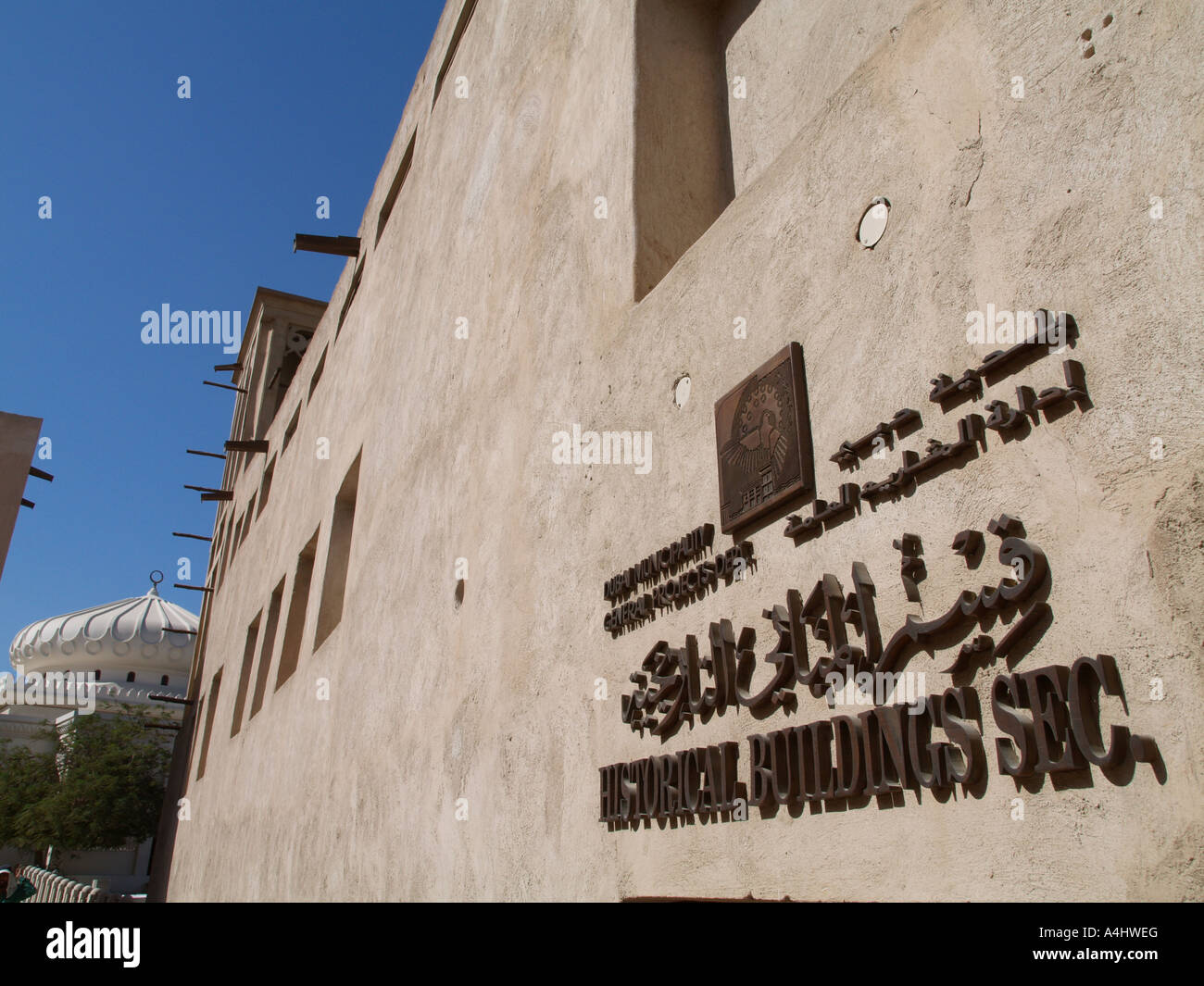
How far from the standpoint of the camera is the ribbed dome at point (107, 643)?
106 ft

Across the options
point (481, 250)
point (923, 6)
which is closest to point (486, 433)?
point (481, 250)

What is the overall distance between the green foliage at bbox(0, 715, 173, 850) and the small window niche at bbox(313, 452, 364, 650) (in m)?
18.6

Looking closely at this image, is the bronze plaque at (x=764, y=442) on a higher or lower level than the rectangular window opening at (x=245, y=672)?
lower

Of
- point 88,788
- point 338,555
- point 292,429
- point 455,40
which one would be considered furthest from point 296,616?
point 88,788

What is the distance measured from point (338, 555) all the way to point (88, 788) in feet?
61.7

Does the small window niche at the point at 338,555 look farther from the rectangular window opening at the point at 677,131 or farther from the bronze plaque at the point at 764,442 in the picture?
the bronze plaque at the point at 764,442

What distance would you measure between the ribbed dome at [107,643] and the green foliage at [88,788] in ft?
25.3

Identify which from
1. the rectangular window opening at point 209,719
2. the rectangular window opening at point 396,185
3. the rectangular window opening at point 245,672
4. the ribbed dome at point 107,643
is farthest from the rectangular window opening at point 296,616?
the ribbed dome at point 107,643

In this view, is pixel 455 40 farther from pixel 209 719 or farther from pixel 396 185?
pixel 209 719

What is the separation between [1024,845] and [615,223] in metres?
2.72

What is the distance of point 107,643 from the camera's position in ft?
106

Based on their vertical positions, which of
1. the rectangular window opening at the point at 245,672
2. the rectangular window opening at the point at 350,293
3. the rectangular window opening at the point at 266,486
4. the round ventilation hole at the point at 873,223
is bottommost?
the round ventilation hole at the point at 873,223

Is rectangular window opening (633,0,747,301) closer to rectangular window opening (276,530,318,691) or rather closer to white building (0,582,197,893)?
rectangular window opening (276,530,318,691)

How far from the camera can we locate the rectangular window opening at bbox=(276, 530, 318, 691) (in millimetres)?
9453
